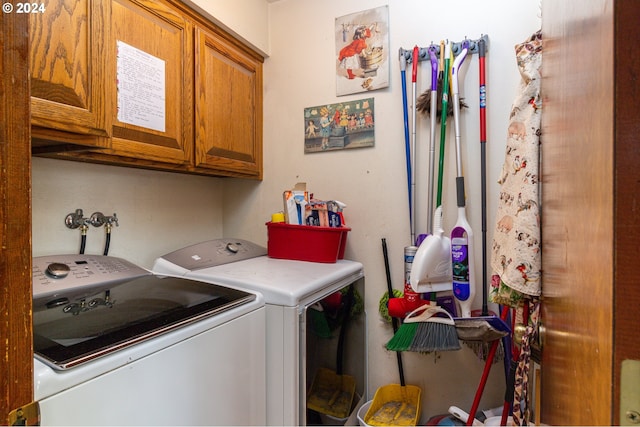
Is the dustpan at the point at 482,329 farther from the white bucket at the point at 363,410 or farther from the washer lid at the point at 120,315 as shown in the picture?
the washer lid at the point at 120,315

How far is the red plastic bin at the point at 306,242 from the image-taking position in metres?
1.58

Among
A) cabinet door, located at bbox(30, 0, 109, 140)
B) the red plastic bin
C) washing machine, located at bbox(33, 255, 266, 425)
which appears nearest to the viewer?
washing machine, located at bbox(33, 255, 266, 425)

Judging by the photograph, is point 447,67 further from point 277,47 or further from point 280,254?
point 280,254

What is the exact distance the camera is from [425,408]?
1643mm

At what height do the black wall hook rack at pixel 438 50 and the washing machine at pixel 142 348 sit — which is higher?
the black wall hook rack at pixel 438 50

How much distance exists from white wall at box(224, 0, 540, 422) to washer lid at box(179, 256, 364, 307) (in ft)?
1.01

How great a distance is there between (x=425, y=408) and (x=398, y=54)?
184 cm

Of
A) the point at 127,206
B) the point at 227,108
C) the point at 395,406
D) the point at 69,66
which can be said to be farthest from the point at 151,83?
the point at 395,406

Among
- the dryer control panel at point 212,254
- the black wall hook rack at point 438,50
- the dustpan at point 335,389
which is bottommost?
the dustpan at point 335,389

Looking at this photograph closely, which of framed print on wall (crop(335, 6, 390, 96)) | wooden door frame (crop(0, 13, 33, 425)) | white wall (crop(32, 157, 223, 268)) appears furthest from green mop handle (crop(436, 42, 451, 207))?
wooden door frame (crop(0, 13, 33, 425))

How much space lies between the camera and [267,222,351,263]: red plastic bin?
1583 mm

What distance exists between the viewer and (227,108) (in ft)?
5.49

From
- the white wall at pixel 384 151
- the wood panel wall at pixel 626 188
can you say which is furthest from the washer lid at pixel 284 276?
the wood panel wall at pixel 626 188

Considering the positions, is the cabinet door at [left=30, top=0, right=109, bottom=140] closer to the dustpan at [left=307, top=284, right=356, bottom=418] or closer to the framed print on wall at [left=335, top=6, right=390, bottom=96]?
the framed print on wall at [left=335, top=6, right=390, bottom=96]
